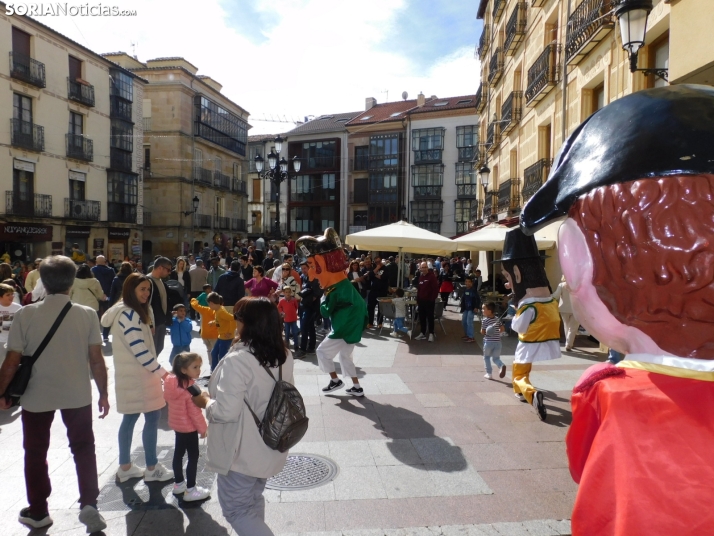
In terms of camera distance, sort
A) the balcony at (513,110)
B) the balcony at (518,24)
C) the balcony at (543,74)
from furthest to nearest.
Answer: the balcony at (513,110), the balcony at (518,24), the balcony at (543,74)

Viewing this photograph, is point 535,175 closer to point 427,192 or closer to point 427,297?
point 427,297

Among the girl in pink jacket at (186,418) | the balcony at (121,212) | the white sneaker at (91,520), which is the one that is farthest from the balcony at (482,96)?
the white sneaker at (91,520)

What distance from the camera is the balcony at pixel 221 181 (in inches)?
1471

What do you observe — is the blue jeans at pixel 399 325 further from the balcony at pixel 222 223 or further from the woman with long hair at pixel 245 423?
the balcony at pixel 222 223

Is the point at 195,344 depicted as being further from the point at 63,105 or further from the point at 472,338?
the point at 63,105

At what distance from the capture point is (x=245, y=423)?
2.78 meters

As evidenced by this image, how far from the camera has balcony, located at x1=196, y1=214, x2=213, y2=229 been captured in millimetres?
34844

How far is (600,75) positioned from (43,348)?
1040cm

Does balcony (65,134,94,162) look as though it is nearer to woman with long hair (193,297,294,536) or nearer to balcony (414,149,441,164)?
balcony (414,149,441,164)

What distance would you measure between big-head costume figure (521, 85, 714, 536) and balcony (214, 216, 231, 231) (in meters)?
37.6

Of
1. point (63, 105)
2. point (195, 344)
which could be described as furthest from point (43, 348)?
point (63, 105)

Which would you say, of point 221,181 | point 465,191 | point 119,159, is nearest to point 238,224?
point 221,181

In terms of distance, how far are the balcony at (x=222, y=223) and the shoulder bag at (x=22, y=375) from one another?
35.3 m

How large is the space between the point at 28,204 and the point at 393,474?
961 inches
